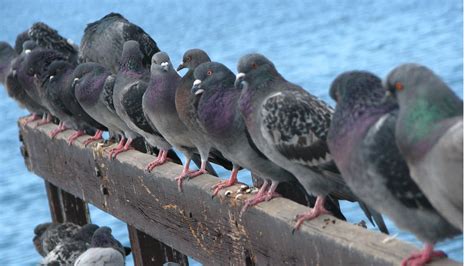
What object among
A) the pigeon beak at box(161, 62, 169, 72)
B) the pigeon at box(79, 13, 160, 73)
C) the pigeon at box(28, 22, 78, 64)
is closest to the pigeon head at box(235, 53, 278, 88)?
the pigeon beak at box(161, 62, 169, 72)

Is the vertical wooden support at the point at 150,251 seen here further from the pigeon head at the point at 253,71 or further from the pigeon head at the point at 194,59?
the pigeon head at the point at 253,71

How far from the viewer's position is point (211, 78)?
6316 millimetres

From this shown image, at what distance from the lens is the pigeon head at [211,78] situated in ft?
20.6

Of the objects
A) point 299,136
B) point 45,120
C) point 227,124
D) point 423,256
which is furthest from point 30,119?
point 423,256

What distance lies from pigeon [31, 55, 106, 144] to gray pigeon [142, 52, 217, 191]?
168cm

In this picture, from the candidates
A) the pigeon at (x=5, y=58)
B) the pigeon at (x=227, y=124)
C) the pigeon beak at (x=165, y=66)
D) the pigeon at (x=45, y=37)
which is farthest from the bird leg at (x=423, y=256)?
the pigeon at (x=5, y=58)

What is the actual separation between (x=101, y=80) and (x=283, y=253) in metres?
3.62

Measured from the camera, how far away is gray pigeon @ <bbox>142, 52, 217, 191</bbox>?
23.5 feet

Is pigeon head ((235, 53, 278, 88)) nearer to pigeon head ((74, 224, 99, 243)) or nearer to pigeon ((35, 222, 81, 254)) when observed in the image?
pigeon head ((74, 224, 99, 243))

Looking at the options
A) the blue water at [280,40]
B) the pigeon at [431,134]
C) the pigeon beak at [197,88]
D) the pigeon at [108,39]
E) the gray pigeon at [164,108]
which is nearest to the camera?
the pigeon at [431,134]

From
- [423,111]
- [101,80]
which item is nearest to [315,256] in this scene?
[423,111]

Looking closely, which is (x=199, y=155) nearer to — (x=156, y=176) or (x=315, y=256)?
(x=156, y=176)

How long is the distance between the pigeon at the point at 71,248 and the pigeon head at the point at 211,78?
2.88m

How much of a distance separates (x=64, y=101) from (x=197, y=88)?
320 centimetres
